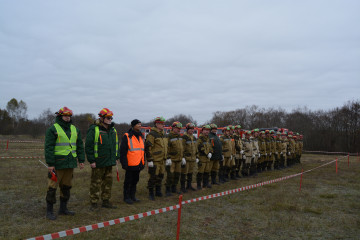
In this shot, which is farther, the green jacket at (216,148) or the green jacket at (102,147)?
the green jacket at (216,148)

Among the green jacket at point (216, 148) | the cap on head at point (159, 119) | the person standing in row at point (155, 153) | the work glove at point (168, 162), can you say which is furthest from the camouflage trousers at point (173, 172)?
the green jacket at point (216, 148)

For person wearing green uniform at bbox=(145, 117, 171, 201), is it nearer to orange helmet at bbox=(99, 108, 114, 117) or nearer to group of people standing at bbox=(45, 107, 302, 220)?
group of people standing at bbox=(45, 107, 302, 220)

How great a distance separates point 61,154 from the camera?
501 cm

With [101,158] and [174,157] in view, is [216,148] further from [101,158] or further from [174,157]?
[101,158]

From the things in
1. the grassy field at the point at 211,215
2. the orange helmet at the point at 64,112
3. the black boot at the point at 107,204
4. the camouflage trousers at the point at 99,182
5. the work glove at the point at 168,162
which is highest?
the orange helmet at the point at 64,112

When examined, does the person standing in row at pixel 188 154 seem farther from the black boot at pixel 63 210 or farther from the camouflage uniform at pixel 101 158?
the black boot at pixel 63 210

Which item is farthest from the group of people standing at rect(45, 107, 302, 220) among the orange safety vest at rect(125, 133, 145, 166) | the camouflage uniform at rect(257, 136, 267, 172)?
the camouflage uniform at rect(257, 136, 267, 172)

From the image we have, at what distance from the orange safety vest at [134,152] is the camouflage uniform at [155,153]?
41 cm

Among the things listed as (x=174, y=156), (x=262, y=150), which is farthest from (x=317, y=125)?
(x=174, y=156)

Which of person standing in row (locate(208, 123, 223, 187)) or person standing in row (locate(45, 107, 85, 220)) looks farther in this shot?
person standing in row (locate(208, 123, 223, 187))

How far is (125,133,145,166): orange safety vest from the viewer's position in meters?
6.18

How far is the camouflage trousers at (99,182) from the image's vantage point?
18.4 ft

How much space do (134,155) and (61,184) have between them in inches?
69.1

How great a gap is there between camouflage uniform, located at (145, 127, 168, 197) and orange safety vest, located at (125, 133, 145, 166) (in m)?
0.41
